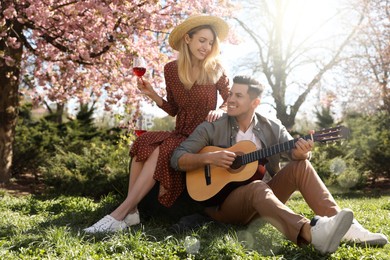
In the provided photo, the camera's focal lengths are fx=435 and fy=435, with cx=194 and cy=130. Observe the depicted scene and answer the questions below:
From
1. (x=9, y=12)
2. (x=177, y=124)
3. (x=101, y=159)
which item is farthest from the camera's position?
(x=101, y=159)

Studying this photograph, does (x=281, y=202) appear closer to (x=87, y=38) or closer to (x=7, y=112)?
(x=87, y=38)

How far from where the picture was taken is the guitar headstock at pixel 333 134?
120 inches

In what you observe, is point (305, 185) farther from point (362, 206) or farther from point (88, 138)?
point (88, 138)

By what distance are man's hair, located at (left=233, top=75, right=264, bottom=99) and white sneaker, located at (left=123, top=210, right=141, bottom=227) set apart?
153 cm

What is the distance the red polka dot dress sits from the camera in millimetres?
3947

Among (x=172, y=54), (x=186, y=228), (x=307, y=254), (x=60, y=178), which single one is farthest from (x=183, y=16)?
(x=307, y=254)

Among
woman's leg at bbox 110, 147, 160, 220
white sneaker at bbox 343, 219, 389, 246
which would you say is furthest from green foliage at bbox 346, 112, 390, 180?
woman's leg at bbox 110, 147, 160, 220

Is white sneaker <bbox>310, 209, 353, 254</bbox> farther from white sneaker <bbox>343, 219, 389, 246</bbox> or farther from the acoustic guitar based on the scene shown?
the acoustic guitar

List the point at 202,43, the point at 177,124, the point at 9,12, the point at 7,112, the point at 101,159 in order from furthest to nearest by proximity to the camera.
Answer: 1. the point at 7,112
2. the point at 101,159
3. the point at 9,12
4. the point at 177,124
5. the point at 202,43

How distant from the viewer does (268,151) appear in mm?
3373

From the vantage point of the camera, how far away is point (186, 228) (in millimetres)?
3791

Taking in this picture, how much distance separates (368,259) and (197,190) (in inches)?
56.6

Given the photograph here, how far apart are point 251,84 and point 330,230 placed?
1.47 m

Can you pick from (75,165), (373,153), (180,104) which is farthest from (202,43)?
(373,153)
